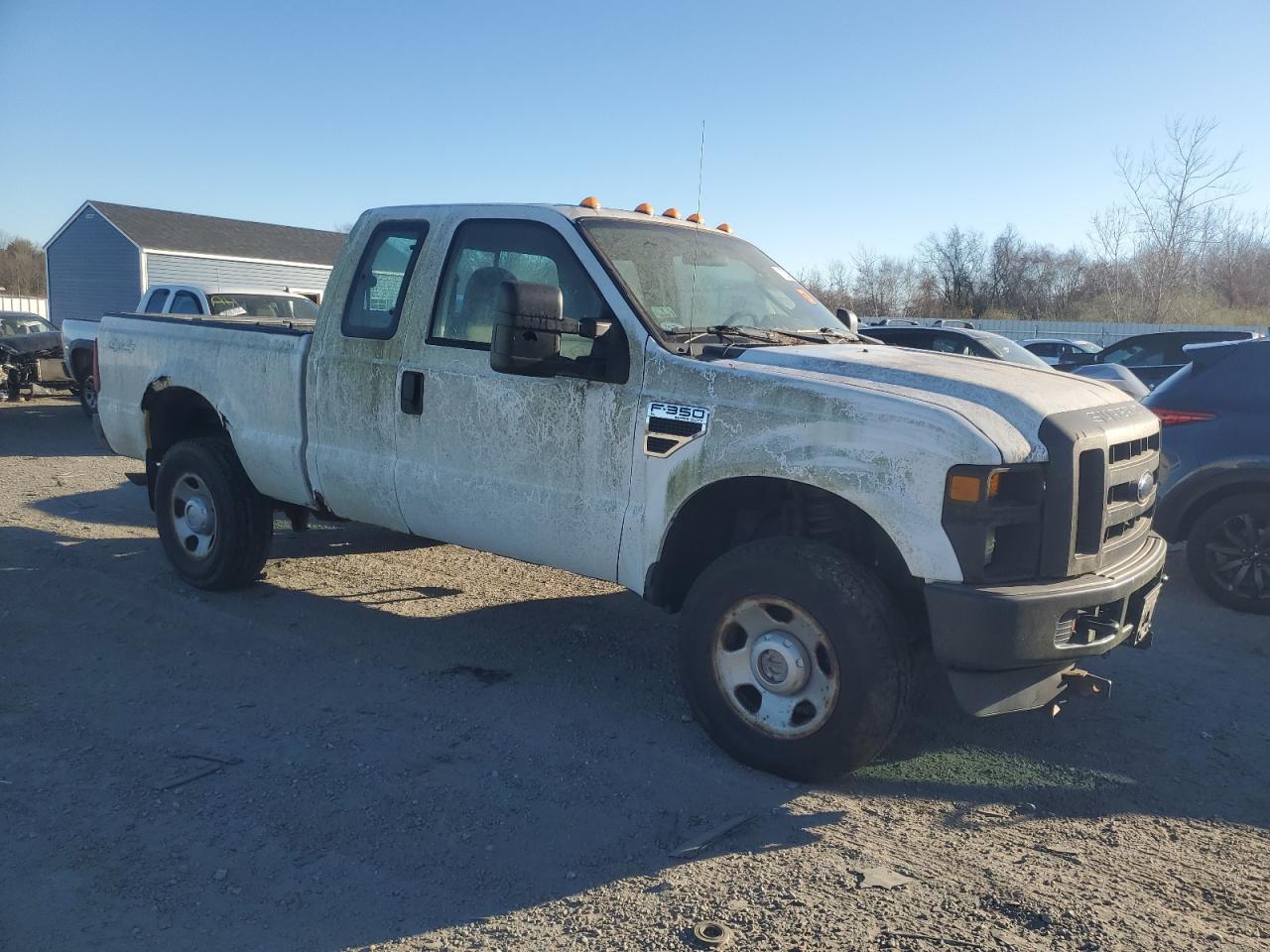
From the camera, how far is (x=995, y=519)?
346cm

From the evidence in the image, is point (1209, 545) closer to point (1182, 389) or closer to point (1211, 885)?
point (1182, 389)

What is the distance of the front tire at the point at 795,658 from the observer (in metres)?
3.70

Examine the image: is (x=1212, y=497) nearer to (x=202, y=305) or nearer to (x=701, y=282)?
(x=701, y=282)

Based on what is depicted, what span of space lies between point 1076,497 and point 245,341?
452 centimetres

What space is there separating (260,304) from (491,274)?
10236mm

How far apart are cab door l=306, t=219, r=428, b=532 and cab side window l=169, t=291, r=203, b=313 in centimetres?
946

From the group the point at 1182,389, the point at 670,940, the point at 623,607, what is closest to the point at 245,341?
the point at 623,607

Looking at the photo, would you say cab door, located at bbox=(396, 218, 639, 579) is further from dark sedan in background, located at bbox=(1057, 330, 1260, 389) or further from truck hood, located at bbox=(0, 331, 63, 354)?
truck hood, located at bbox=(0, 331, 63, 354)

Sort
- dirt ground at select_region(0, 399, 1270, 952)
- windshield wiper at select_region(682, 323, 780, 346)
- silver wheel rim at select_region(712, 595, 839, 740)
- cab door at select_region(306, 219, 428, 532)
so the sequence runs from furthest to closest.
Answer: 1. cab door at select_region(306, 219, 428, 532)
2. windshield wiper at select_region(682, 323, 780, 346)
3. silver wheel rim at select_region(712, 595, 839, 740)
4. dirt ground at select_region(0, 399, 1270, 952)

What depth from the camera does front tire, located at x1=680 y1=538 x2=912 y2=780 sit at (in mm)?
3695

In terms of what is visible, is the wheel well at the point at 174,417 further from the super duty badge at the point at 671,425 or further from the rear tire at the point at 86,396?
the rear tire at the point at 86,396

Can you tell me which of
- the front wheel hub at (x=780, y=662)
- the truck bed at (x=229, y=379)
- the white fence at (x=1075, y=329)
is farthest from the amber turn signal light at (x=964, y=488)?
the white fence at (x=1075, y=329)

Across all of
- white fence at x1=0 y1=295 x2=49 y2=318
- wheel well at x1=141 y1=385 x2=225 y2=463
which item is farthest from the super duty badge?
white fence at x1=0 y1=295 x2=49 y2=318

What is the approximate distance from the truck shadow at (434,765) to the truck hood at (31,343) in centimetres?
1456
